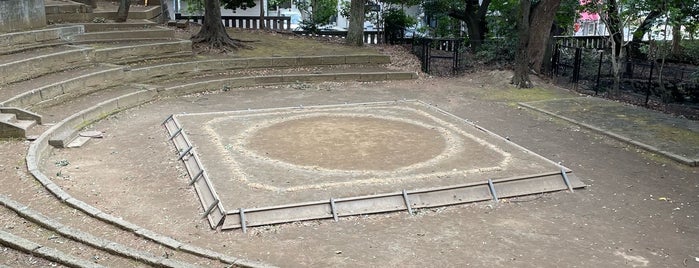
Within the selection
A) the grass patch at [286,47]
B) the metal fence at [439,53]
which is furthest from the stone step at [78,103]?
the metal fence at [439,53]

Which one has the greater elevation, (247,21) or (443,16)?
(443,16)

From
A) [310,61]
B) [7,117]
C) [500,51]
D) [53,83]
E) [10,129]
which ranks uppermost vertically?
[500,51]

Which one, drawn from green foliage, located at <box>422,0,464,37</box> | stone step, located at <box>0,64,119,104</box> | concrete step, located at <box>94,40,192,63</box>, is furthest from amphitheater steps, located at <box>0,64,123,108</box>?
green foliage, located at <box>422,0,464,37</box>

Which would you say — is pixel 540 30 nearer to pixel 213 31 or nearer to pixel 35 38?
pixel 213 31

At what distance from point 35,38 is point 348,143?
8395 mm

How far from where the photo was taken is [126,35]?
15844mm

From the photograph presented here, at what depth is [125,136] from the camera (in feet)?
32.3

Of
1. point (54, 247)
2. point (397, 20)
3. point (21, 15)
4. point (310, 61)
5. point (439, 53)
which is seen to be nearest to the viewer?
point (54, 247)

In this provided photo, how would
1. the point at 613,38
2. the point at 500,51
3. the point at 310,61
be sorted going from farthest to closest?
the point at 500,51, the point at 310,61, the point at 613,38

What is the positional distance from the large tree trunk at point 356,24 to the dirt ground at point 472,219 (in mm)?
9646

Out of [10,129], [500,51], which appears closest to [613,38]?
[500,51]

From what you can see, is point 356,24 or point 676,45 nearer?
point 356,24

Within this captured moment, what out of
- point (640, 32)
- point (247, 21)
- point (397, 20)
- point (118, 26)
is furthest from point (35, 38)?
point (640, 32)

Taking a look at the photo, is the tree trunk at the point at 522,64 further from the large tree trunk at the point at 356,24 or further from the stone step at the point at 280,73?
the large tree trunk at the point at 356,24
